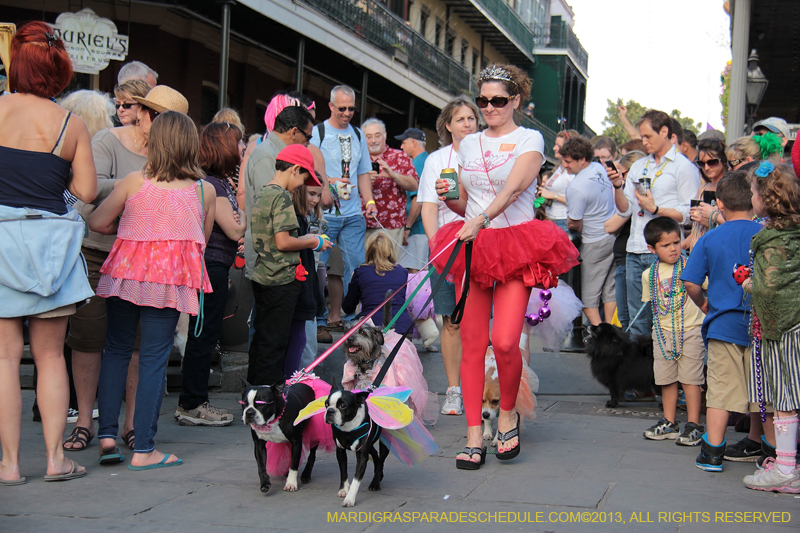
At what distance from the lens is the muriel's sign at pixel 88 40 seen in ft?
33.8

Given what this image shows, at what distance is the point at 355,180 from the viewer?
8.19 meters

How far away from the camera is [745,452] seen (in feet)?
16.0

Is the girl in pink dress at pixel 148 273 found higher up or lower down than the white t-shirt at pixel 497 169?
lower down

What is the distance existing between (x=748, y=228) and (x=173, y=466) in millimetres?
3585

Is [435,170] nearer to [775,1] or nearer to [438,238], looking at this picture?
[438,238]

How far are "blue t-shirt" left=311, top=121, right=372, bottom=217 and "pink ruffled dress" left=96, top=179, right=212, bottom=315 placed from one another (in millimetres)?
3443

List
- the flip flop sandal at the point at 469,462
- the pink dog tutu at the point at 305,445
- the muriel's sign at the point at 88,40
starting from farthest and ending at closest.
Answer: the muriel's sign at the point at 88,40 < the flip flop sandal at the point at 469,462 < the pink dog tutu at the point at 305,445

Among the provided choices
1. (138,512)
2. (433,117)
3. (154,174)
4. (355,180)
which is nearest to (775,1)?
(433,117)

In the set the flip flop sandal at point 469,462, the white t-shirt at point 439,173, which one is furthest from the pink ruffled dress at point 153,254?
the white t-shirt at point 439,173

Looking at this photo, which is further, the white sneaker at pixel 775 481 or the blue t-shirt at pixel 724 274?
the blue t-shirt at pixel 724 274

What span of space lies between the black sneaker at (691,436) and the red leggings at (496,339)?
1390 mm

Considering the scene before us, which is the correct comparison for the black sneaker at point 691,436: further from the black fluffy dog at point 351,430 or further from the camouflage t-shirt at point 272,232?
the camouflage t-shirt at point 272,232

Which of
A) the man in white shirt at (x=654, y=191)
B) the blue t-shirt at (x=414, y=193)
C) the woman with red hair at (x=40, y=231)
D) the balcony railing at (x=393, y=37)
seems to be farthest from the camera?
the balcony railing at (x=393, y=37)

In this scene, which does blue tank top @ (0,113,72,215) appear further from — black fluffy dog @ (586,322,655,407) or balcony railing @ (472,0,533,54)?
balcony railing @ (472,0,533,54)
